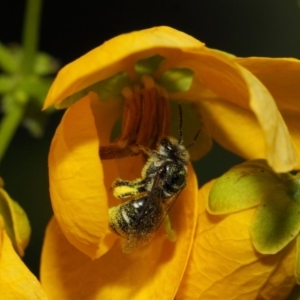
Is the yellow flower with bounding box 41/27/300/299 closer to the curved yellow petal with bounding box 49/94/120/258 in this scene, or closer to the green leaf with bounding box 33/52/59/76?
the curved yellow petal with bounding box 49/94/120/258

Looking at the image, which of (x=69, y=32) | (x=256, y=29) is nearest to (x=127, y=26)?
(x=69, y=32)

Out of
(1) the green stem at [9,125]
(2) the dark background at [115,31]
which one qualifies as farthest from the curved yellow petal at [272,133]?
(2) the dark background at [115,31]

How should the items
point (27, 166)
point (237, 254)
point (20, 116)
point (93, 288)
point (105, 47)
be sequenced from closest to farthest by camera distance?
point (105, 47), point (237, 254), point (93, 288), point (20, 116), point (27, 166)

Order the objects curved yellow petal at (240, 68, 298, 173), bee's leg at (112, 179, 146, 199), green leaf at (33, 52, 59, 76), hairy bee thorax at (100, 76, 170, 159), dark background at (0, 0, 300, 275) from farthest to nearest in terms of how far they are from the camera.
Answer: dark background at (0, 0, 300, 275) < green leaf at (33, 52, 59, 76) < hairy bee thorax at (100, 76, 170, 159) < bee's leg at (112, 179, 146, 199) < curved yellow petal at (240, 68, 298, 173)

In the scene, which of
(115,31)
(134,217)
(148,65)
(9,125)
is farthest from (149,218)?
(115,31)

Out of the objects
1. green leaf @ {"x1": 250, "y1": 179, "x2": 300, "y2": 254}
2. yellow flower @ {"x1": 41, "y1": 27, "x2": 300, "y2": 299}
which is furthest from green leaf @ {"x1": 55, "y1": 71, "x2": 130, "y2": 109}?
green leaf @ {"x1": 250, "y1": 179, "x2": 300, "y2": 254}

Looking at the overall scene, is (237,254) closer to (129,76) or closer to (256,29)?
(129,76)
